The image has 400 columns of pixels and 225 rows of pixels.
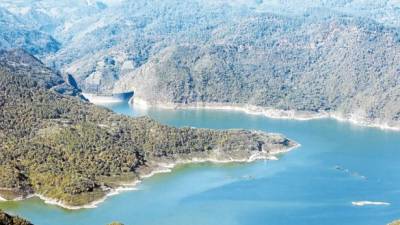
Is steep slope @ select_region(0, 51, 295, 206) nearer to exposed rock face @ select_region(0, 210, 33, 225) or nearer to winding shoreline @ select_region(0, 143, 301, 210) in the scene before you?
winding shoreline @ select_region(0, 143, 301, 210)

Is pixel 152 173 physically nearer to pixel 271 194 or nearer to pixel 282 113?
pixel 271 194

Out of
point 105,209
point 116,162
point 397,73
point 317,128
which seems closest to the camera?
point 105,209

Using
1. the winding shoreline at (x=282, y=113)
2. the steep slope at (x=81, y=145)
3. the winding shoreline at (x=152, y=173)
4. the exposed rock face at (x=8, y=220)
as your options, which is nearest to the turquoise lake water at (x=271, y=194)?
the winding shoreline at (x=152, y=173)

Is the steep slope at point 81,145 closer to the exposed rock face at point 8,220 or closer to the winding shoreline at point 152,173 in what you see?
the winding shoreline at point 152,173

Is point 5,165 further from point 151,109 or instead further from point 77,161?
point 151,109

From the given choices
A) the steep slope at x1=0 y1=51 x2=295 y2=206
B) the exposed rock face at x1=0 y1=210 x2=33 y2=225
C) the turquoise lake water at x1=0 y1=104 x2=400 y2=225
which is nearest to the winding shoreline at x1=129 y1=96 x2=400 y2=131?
the turquoise lake water at x1=0 y1=104 x2=400 y2=225

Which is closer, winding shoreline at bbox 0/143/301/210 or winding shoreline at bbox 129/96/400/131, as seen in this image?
winding shoreline at bbox 0/143/301/210

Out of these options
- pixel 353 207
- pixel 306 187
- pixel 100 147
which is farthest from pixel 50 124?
pixel 353 207
